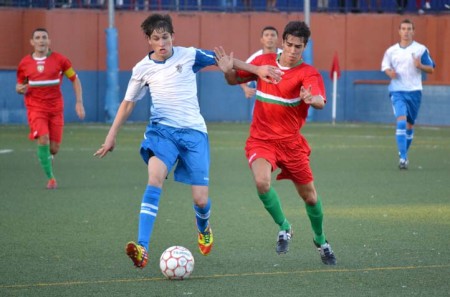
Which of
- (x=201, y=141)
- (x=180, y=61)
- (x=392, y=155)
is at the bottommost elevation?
(x=392, y=155)

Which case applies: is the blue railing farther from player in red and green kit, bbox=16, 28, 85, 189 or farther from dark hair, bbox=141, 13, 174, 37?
dark hair, bbox=141, 13, 174, 37

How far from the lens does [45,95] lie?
1614 cm

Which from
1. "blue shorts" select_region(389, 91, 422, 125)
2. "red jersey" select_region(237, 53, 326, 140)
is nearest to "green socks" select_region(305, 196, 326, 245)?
"red jersey" select_region(237, 53, 326, 140)

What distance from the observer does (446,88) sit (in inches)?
1235

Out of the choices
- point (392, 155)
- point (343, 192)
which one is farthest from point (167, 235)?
point (392, 155)

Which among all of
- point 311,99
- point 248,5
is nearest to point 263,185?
point 311,99

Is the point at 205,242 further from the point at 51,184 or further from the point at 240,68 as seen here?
the point at 51,184

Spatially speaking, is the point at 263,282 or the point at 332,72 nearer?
the point at 263,282

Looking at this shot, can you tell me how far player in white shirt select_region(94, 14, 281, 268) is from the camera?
9523mm

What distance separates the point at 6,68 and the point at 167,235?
21.0 m

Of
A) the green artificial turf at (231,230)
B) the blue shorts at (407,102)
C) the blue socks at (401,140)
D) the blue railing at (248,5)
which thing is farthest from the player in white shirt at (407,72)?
the blue railing at (248,5)

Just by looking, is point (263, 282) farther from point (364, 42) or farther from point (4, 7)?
point (364, 42)

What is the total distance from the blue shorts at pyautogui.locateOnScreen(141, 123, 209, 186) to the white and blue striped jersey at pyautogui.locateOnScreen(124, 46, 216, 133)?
8 cm

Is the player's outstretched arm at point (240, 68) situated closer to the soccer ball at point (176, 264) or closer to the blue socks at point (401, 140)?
the soccer ball at point (176, 264)
